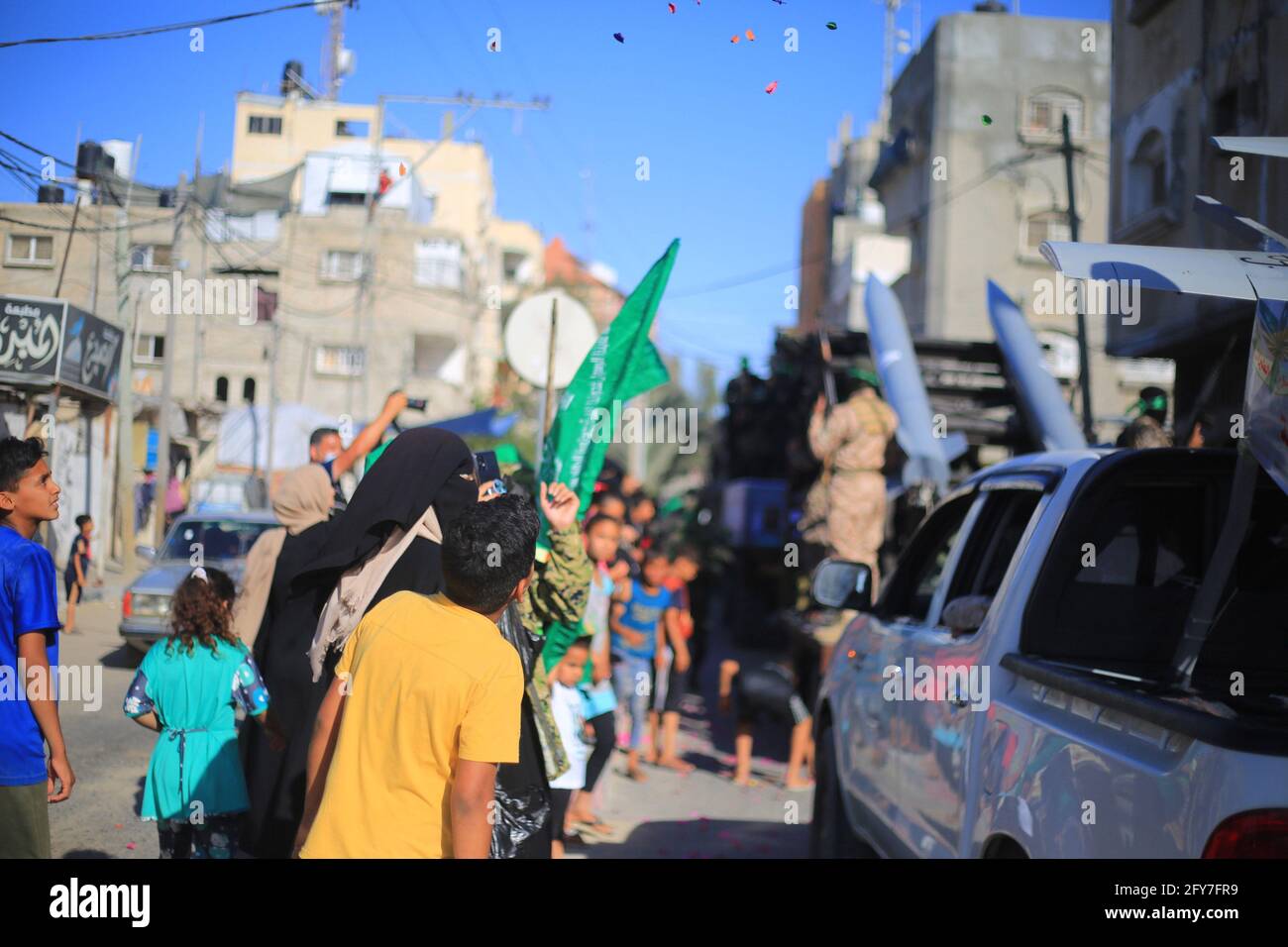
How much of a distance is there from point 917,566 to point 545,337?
7.38ft

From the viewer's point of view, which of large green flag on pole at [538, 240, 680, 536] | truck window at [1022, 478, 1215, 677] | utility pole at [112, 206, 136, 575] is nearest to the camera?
truck window at [1022, 478, 1215, 677]

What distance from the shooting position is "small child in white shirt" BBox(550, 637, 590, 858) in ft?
21.5

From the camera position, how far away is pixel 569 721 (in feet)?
22.4

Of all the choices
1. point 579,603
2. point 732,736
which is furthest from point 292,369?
point 579,603

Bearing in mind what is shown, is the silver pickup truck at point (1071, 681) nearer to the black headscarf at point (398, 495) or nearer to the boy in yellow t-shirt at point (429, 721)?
the boy in yellow t-shirt at point (429, 721)

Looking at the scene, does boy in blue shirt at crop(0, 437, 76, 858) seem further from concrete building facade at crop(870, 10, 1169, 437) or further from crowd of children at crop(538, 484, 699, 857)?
concrete building facade at crop(870, 10, 1169, 437)

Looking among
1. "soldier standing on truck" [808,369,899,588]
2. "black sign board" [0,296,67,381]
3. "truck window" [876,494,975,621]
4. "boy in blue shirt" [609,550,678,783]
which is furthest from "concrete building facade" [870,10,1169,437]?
"black sign board" [0,296,67,381]

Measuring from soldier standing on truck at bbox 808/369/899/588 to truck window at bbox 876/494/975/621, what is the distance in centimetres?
388

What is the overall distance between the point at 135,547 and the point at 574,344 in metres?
3.28

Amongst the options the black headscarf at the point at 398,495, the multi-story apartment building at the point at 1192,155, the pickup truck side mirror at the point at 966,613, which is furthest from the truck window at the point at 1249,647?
the multi-story apartment building at the point at 1192,155

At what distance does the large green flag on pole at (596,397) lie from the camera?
509cm

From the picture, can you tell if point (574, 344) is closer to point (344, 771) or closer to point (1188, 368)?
point (344, 771)

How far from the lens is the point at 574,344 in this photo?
668 centimetres

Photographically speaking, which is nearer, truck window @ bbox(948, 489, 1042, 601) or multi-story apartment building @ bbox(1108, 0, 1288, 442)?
truck window @ bbox(948, 489, 1042, 601)
